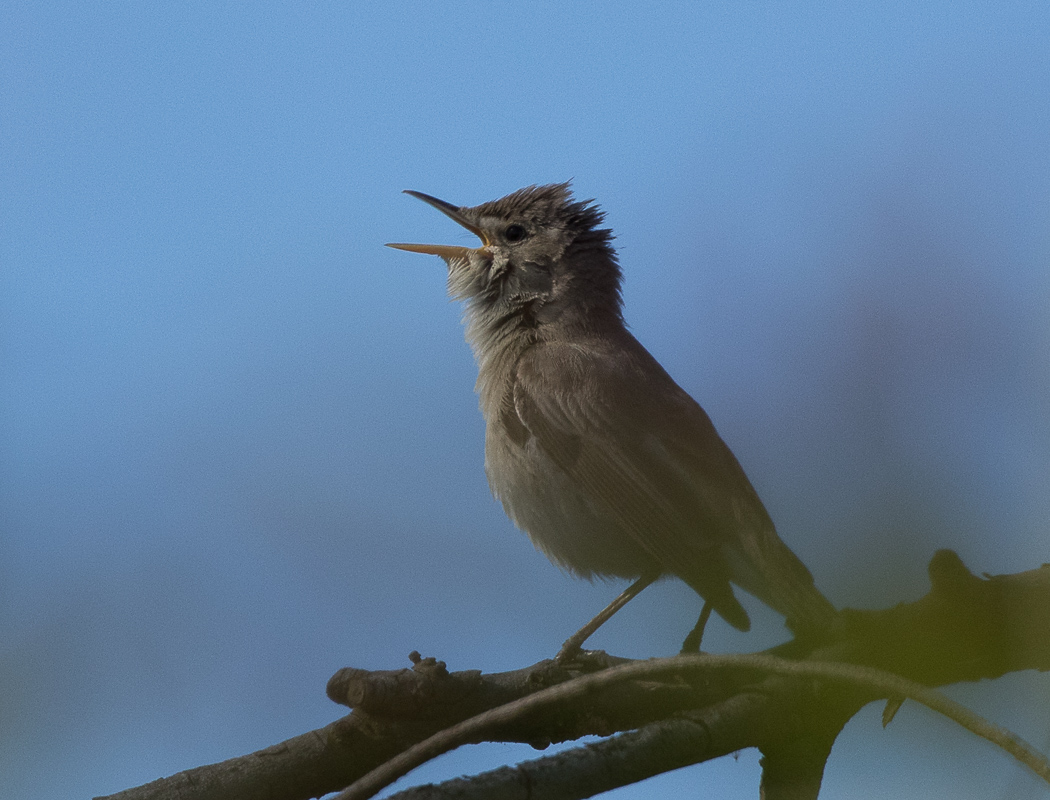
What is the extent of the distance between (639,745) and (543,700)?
78 centimetres

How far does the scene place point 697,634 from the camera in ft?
11.1

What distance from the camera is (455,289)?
18.9ft

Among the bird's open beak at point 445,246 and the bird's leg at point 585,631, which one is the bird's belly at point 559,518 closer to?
the bird's leg at point 585,631

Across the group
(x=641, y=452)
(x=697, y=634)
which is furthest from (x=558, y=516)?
(x=697, y=634)

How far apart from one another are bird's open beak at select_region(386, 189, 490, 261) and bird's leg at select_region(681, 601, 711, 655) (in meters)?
2.90

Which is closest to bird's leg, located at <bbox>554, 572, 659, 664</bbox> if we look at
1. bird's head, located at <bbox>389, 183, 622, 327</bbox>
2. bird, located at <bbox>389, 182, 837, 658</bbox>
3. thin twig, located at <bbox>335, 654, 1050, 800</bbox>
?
bird, located at <bbox>389, 182, 837, 658</bbox>

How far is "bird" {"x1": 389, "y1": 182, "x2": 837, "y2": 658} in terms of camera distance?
413 centimetres

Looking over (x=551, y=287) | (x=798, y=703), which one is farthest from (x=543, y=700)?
(x=551, y=287)

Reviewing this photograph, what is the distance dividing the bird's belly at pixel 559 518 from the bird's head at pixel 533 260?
1.16 meters

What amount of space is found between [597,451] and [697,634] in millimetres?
1321

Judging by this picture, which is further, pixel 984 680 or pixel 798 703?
pixel 798 703

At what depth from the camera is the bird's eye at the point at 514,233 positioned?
595 centimetres

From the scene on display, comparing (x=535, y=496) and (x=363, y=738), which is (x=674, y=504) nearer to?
(x=535, y=496)

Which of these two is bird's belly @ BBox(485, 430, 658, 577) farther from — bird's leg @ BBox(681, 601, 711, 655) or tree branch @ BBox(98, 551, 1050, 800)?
tree branch @ BBox(98, 551, 1050, 800)
